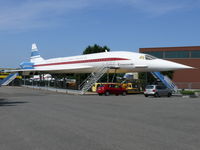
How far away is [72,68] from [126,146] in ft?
101

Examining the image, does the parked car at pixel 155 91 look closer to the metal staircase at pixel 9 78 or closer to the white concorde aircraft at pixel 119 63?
the white concorde aircraft at pixel 119 63

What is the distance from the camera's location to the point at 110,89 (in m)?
30.7

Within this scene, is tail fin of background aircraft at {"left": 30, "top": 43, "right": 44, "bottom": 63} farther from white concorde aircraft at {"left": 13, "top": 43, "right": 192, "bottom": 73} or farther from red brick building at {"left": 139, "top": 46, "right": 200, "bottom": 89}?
red brick building at {"left": 139, "top": 46, "right": 200, "bottom": 89}

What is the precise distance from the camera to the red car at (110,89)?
3046cm

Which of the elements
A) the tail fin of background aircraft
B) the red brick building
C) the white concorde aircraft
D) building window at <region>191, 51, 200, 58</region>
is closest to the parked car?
the white concorde aircraft

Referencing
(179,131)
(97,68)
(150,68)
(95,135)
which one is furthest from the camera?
(97,68)

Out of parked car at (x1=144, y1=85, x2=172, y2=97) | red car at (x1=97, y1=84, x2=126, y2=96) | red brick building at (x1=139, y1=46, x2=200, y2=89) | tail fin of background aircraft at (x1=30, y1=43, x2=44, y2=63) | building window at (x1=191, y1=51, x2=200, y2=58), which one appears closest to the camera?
parked car at (x1=144, y1=85, x2=172, y2=97)

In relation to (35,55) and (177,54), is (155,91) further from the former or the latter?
(177,54)

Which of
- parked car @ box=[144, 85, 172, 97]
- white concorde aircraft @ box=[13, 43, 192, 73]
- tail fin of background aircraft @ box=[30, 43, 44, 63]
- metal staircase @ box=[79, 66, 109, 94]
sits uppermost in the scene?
tail fin of background aircraft @ box=[30, 43, 44, 63]

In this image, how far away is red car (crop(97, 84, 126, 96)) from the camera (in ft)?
99.9

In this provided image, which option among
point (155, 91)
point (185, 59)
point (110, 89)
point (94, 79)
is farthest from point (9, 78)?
point (185, 59)

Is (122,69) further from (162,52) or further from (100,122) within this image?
(162,52)

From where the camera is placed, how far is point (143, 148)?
6590mm

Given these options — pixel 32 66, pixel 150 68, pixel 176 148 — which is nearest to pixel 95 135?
pixel 176 148
